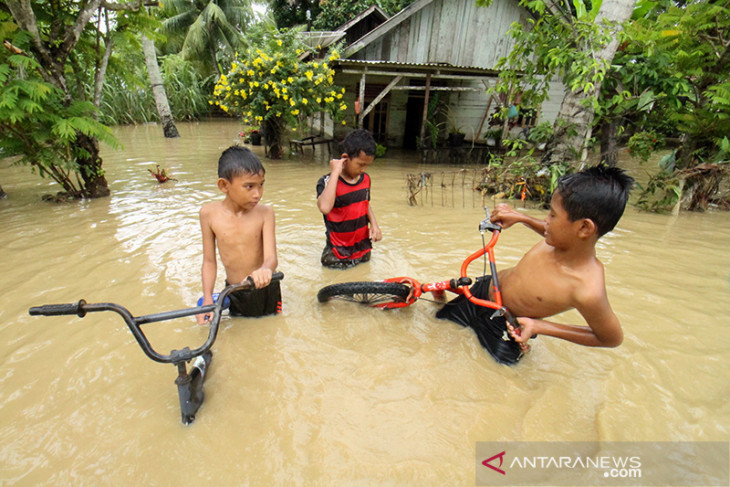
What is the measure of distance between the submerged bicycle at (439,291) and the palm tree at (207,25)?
20590mm

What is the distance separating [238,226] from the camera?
239 centimetres

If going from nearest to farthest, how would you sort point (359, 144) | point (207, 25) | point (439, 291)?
1. point (439, 291)
2. point (359, 144)
3. point (207, 25)

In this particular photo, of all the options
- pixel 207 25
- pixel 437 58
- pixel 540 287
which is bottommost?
pixel 540 287

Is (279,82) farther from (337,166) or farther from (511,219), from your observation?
(511,219)

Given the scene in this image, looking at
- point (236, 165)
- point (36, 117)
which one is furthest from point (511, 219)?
point (36, 117)

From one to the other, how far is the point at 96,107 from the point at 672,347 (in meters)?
7.28

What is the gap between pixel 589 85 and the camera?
15.4 ft

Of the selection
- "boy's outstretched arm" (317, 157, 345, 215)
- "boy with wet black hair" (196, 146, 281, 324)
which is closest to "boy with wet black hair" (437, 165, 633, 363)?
"boy's outstretched arm" (317, 157, 345, 215)

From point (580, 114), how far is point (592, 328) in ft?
16.5

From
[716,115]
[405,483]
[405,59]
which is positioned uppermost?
[405,59]

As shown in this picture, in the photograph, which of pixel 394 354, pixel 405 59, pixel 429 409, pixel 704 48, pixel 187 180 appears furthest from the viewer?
pixel 405 59

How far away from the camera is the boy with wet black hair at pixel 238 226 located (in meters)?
2.20

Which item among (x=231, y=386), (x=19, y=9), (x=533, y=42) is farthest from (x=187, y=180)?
(x=533, y=42)

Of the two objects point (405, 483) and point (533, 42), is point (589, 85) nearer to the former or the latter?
point (533, 42)
